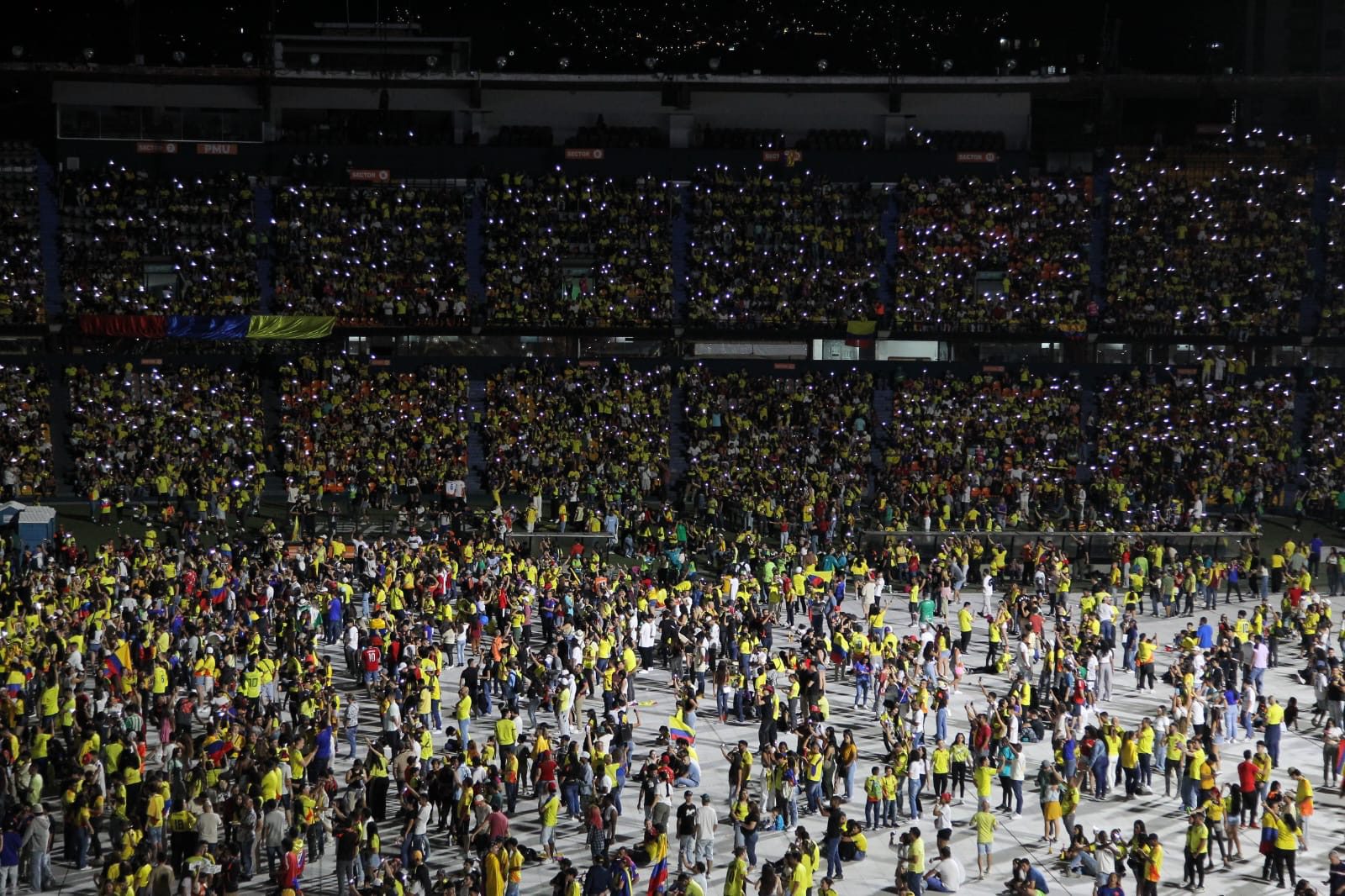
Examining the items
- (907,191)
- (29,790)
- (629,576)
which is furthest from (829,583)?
(907,191)

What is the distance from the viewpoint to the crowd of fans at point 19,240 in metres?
45.7

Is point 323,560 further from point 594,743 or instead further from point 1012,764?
point 1012,764

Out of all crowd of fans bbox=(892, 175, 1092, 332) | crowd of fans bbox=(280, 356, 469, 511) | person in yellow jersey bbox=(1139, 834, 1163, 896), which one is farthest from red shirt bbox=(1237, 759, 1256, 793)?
crowd of fans bbox=(892, 175, 1092, 332)

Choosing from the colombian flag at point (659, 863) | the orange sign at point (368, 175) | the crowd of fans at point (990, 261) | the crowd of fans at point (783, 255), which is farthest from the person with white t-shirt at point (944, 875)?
the orange sign at point (368, 175)

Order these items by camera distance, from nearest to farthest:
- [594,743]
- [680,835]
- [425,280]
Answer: [680,835] < [594,743] < [425,280]

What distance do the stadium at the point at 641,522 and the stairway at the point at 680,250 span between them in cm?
13

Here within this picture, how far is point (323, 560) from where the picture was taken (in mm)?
33062

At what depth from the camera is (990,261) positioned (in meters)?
49.1

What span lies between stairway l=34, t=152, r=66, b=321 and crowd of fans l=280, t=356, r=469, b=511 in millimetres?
7385

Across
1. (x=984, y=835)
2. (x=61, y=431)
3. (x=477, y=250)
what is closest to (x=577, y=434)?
(x=477, y=250)

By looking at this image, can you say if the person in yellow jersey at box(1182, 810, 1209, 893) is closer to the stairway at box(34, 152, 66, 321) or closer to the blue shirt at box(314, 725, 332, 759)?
the blue shirt at box(314, 725, 332, 759)

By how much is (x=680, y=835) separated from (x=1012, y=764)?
5.23 meters

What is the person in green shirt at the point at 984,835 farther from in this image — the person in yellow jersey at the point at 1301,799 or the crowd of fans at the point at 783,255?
the crowd of fans at the point at 783,255

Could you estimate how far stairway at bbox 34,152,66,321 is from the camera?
4622cm
